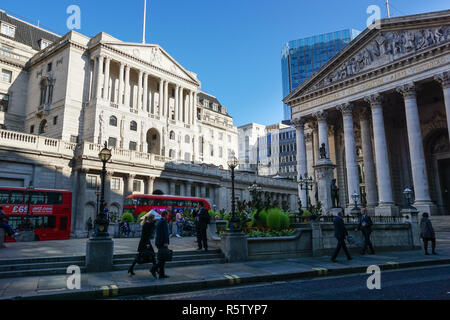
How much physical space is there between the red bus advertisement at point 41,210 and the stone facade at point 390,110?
79.4ft

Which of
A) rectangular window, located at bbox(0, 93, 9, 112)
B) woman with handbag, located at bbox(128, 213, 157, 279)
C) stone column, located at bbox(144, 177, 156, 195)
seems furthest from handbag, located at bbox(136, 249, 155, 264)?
rectangular window, located at bbox(0, 93, 9, 112)

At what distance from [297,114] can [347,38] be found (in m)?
70.1

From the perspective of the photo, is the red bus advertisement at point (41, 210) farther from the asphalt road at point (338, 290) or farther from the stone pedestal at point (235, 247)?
the asphalt road at point (338, 290)

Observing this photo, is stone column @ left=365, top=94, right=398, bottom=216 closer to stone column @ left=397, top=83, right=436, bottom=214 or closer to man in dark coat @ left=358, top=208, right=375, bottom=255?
stone column @ left=397, top=83, right=436, bottom=214

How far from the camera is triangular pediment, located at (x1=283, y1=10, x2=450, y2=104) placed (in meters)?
27.8

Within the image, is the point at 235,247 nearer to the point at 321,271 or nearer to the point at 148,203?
the point at 321,271

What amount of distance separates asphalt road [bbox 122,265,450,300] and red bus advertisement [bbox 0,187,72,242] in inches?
802

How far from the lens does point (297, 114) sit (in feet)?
130

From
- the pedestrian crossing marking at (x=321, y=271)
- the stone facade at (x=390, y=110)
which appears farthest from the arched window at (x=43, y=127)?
the pedestrian crossing marking at (x=321, y=271)

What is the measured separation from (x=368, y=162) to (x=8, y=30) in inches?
2229

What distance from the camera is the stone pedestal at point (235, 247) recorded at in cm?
1337
